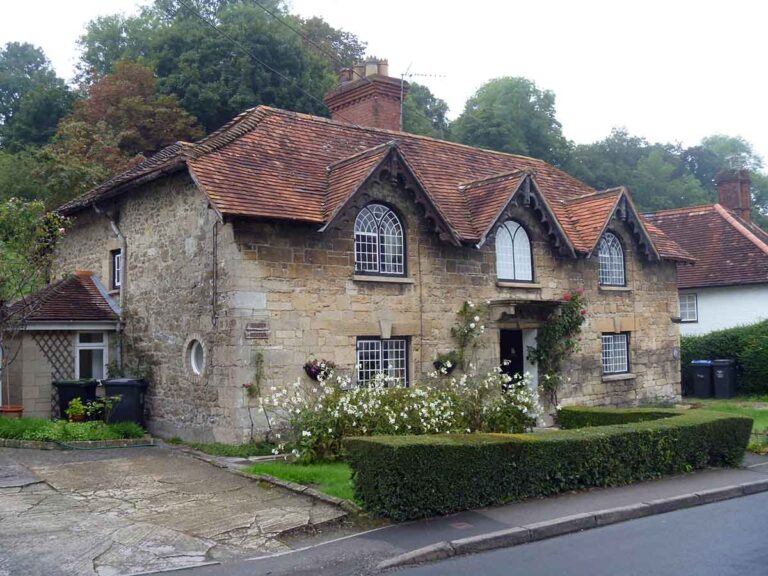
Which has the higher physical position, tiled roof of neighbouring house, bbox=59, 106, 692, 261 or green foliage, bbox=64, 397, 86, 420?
tiled roof of neighbouring house, bbox=59, 106, 692, 261

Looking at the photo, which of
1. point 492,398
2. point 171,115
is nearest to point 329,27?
point 171,115

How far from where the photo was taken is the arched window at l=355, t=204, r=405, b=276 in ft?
52.2

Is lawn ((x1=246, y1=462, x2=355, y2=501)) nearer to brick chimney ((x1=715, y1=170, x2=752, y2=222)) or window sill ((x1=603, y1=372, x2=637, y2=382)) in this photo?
window sill ((x1=603, y1=372, x2=637, y2=382))

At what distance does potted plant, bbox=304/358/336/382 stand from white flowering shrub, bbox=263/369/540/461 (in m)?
0.16

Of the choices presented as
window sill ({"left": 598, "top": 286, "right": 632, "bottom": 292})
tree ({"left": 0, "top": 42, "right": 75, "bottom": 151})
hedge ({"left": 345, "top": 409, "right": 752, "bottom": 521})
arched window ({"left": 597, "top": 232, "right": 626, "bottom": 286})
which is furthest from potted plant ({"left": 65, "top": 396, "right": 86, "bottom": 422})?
tree ({"left": 0, "top": 42, "right": 75, "bottom": 151})

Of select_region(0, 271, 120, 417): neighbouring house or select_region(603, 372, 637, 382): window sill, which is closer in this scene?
select_region(0, 271, 120, 417): neighbouring house

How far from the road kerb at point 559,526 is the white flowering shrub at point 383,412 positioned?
11.7 ft

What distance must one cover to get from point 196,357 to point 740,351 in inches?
730

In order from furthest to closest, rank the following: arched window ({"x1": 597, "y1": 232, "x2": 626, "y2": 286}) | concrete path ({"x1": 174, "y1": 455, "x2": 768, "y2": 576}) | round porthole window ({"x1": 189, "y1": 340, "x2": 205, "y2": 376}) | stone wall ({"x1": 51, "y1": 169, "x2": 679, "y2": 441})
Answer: arched window ({"x1": 597, "y1": 232, "x2": 626, "y2": 286})
round porthole window ({"x1": 189, "y1": 340, "x2": 205, "y2": 376})
stone wall ({"x1": 51, "y1": 169, "x2": 679, "y2": 441})
concrete path ({"x1": 174, "y1": 455, "x2": 768, "y2": 576})

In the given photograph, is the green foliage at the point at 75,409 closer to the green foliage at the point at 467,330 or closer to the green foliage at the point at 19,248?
the green foliage at the point at 19,248

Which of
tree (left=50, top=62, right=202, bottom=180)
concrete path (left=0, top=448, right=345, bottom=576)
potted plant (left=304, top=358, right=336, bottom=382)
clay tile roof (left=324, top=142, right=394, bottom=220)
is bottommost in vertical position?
concrete path (left=0, top=448, right=345, bottom=576)

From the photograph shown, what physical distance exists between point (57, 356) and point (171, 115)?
61.2 feet

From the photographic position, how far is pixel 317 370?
14.7 metres

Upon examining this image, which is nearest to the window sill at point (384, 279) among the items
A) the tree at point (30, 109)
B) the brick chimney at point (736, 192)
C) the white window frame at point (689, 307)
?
the white window frame at point (689, 307)
